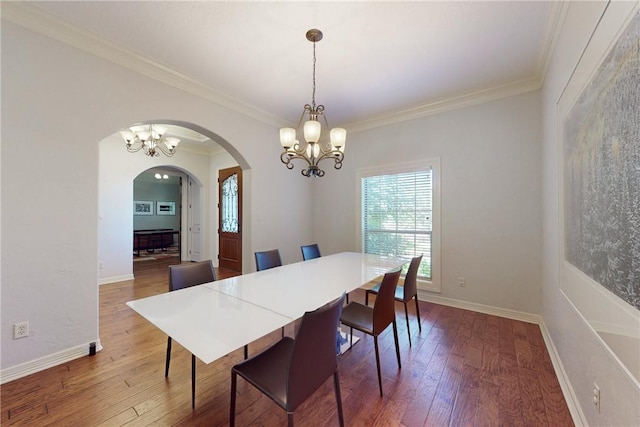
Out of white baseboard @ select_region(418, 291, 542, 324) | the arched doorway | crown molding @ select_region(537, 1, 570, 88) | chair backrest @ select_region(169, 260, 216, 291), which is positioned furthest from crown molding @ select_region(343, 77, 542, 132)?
chair backrest @ select_region(169, 260, 216, 291)

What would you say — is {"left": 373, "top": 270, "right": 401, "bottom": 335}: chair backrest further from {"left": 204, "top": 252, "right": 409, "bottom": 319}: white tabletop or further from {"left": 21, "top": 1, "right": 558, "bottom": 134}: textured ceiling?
{"left": 21, "top": 1, "right": 558, "bottom": 134}: textured ceiling

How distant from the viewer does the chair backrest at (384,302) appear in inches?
69.6

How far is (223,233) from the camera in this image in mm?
5805

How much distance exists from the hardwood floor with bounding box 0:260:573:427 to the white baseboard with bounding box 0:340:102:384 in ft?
0.22

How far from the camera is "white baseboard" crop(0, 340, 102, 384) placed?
1.84 meters

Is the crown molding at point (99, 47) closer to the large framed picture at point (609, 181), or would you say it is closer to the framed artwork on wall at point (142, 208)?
the large framed picture at point (609, 181)

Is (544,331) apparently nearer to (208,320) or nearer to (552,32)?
(552,32)

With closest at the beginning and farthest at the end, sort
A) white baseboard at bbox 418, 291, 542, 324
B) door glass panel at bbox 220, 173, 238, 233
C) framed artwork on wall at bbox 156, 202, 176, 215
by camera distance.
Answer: white baseboard at bbox 418, 291, 542, 324
door glass panel at bbox 220, 173, 238, 233
framed artwork on wall at bbox 156, 202, 176, 215

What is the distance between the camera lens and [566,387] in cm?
170

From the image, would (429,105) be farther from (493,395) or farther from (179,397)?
(179,397)

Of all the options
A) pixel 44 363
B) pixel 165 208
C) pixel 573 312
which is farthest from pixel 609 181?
pixel 165 208

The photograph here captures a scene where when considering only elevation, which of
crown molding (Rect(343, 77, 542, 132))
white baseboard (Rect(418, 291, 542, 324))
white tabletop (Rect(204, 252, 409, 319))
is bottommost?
white baseboard (Rect(418, 291, 542, 324))

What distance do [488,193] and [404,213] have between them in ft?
3.67

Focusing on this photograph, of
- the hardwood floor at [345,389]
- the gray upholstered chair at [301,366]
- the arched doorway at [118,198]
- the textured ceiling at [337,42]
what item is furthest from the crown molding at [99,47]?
the gray upholstered chair at [301,366]
